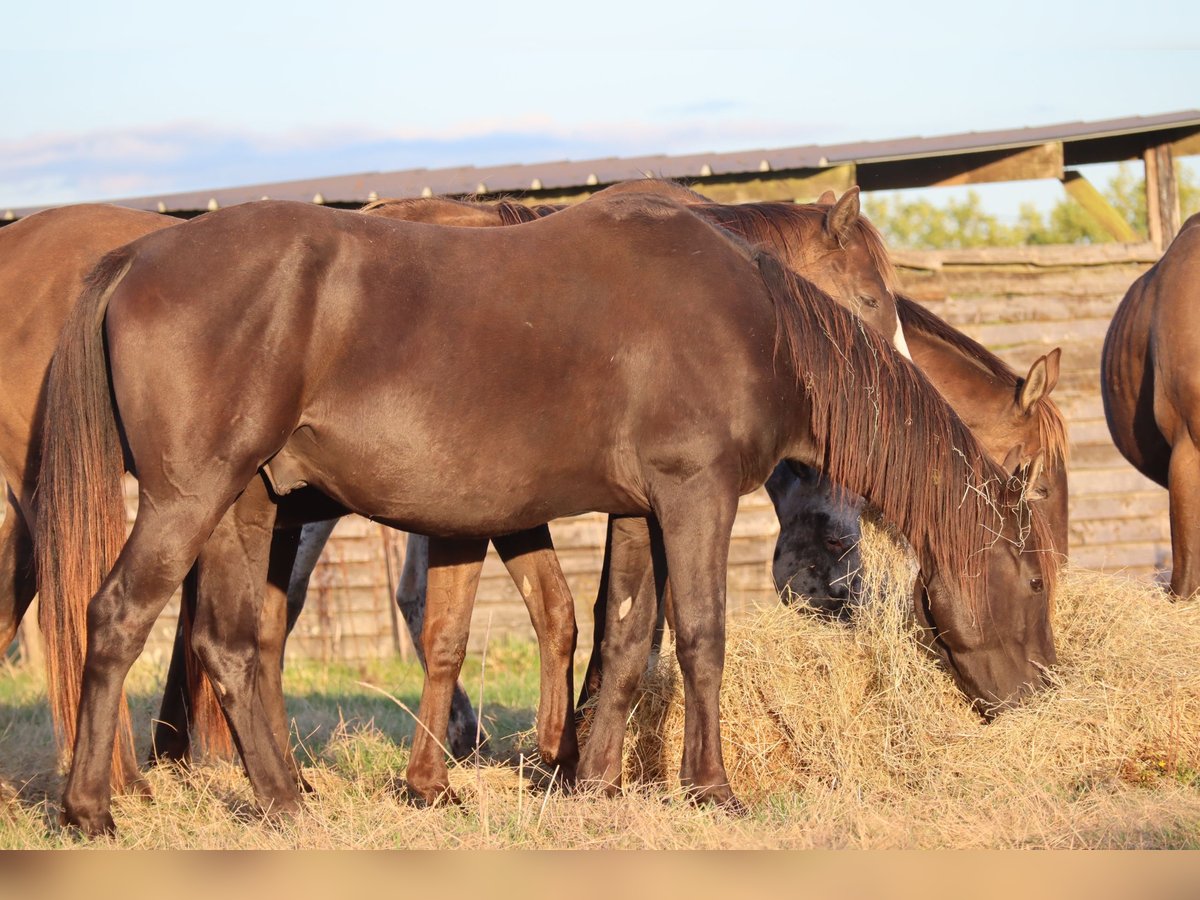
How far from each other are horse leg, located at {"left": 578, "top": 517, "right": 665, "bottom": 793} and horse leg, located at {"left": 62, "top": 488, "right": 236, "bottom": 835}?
5.14 feet

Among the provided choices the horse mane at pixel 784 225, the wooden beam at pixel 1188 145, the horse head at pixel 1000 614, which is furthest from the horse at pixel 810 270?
the wooden beam at pixel 1188 145

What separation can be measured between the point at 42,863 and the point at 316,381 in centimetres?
192

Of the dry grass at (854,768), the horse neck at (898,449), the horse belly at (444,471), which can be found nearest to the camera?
the dry grass at (854,768)

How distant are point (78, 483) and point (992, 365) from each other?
14.4 feet

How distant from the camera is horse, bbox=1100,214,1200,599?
6.22m

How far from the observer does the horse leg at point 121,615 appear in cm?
384

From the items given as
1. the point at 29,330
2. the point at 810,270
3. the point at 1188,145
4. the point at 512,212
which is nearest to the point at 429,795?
the point at 29,330

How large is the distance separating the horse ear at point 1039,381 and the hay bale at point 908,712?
1.27 metres

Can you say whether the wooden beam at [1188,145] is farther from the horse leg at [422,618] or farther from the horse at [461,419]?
the horse leg at [422,618]

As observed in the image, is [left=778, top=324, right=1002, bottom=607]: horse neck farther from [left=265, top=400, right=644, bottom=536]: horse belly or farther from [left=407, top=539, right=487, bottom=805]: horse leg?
[left=407, top=539, right=487, bottom=805]: horse leg

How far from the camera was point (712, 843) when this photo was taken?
354 centimetres

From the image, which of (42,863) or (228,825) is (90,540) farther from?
(42,863)

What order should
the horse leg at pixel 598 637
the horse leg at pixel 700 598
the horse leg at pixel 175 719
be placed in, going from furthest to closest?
the horse leg at pixel 175 719 < the horse leg at pixel 598 637 < the horse leg at pixel 700 598

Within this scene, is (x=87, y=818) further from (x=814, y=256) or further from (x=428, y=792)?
(x=814, y=256)
